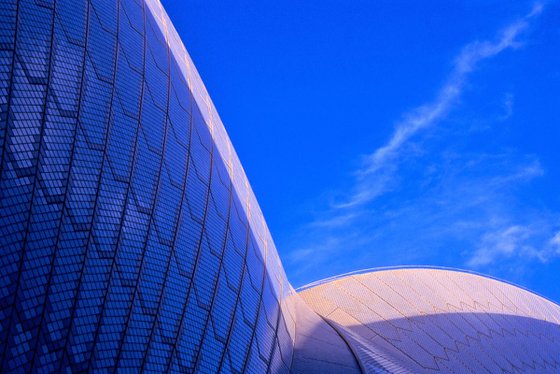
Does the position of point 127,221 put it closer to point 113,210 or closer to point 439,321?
point 113,210

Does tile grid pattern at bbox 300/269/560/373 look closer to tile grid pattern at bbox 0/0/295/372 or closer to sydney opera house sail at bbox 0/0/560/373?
sydney opera house sail at bbox 0/0/560/373

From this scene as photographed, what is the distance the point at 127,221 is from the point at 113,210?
19.2 inches

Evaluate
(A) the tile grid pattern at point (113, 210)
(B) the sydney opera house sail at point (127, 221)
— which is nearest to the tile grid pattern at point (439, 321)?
(B) the sydney opera house sail at point (127, 221)

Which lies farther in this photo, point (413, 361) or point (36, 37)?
point (413, 361)

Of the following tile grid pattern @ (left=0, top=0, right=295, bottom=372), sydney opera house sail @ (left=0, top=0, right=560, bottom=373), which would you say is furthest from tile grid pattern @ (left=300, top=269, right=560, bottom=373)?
tile grid pattern @ (left=0, top=0, right=295, bottom=372)

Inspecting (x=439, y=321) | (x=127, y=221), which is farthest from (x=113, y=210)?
(x=439, y=321)

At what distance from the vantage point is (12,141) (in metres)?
9.48

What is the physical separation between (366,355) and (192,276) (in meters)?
8.66

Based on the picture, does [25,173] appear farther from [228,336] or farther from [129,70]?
[228,336]

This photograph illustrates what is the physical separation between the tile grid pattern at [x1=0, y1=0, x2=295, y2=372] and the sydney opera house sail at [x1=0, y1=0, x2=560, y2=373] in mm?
33

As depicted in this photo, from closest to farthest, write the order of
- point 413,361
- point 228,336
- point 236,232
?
point 228,336 < point 236,232 < point 413,361

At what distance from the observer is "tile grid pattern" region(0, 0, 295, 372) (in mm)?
9445

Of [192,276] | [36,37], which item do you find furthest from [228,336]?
[36,37]

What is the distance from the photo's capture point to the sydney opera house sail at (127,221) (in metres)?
9.52
